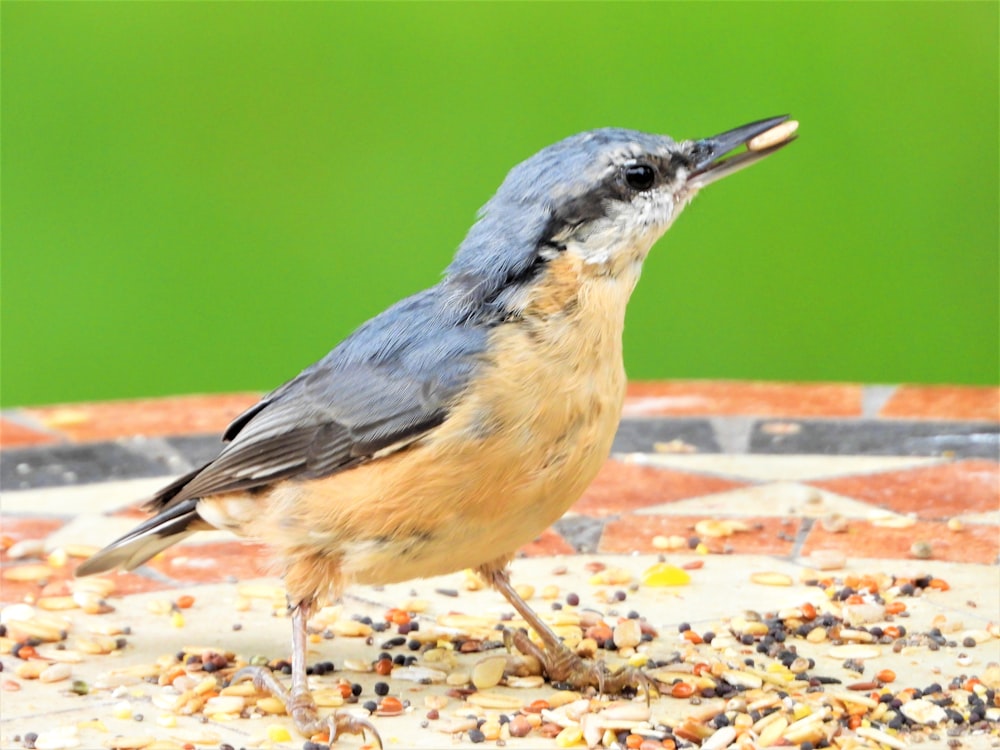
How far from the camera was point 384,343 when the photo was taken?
3.90 m

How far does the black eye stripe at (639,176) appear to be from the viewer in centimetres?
381

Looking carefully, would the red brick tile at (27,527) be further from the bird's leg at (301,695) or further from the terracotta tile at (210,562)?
the bird's leg at (301,695)

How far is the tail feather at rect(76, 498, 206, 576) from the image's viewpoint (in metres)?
4.19

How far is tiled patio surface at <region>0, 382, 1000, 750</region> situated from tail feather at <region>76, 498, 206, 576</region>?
174 millimetres

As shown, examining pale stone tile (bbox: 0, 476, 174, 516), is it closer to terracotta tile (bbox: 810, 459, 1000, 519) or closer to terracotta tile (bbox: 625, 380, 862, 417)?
terracotta tile (bbox: 625, 380, 862, 417)

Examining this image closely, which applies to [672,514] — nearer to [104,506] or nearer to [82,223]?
[104,506]

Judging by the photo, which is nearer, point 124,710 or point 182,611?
point 124,710

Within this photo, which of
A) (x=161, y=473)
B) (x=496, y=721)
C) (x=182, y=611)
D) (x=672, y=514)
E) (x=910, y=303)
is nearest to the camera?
(x=496, y=721)

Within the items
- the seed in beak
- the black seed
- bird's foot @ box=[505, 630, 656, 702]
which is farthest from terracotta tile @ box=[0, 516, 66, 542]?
the seed in beak

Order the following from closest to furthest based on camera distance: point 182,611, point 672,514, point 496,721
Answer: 1. point 496,721
2. point 182,611
3. point 672,514

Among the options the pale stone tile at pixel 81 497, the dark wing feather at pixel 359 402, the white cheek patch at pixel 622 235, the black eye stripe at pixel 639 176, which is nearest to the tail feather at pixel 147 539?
the dark wing feather at pixel 359 402

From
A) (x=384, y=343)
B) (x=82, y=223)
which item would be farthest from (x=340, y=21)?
(x=384, y=343)

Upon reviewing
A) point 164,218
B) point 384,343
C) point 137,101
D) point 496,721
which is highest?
point 137,101

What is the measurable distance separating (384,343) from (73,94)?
24.3 feet
